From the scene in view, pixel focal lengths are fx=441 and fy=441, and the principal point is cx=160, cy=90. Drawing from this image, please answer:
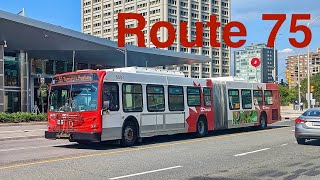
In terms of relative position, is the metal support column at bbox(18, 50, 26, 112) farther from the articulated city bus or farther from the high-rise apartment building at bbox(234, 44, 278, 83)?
the high-rise apartment building at bbox(234, 44, 278, 83)

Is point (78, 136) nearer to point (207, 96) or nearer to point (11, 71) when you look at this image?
point (207, 96)

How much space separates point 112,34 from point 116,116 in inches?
5568

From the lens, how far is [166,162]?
11.7 m

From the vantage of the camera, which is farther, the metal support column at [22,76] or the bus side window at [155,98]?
the metal support column at [22,76]

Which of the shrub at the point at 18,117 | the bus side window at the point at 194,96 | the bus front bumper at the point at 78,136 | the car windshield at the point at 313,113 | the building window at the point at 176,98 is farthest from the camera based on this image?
the shrub at the point at 18,117

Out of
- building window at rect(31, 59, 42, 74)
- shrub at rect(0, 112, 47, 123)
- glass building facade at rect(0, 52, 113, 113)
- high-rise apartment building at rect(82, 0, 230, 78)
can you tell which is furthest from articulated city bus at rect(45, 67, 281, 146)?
high-rise apartment building at rect(82, 0, 230, 78)

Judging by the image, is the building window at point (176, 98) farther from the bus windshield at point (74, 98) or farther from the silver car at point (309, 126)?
the silver car at point (309, 126)

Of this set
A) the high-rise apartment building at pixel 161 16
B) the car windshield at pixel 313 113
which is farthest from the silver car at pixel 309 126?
the high-rise apartment building at pixel 161 16

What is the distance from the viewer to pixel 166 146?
16.1 m

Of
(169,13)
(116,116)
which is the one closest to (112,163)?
(116,116)

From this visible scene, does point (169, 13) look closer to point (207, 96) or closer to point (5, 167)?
point (207, 96)

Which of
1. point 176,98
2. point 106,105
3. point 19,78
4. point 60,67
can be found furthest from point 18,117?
point 60,67

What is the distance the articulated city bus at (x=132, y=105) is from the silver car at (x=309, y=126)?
5.11m

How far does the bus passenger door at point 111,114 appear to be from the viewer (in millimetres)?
15133
